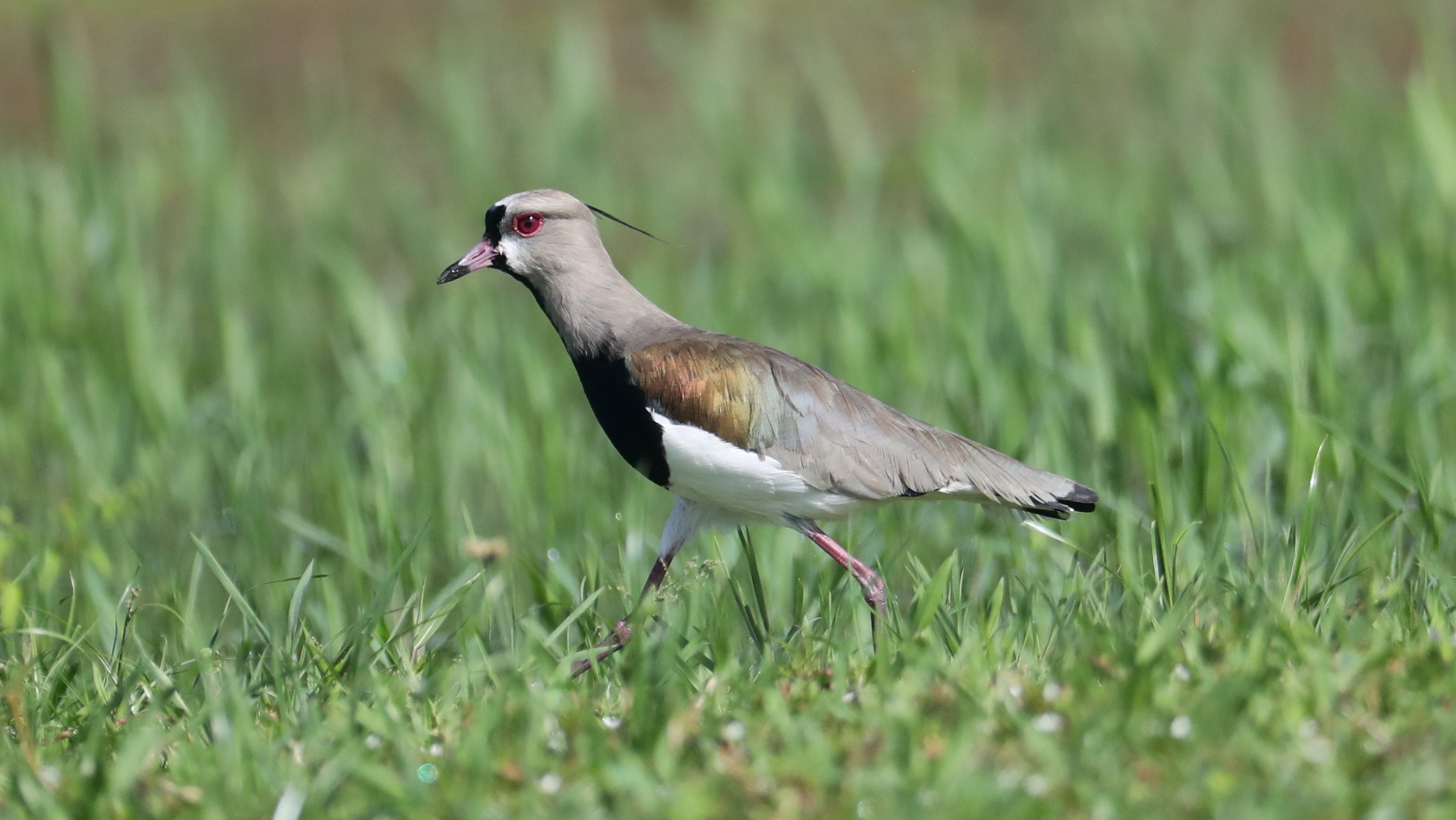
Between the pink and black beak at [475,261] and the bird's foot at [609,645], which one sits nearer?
the bird's foot at [609,645]

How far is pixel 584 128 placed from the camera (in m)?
7.45

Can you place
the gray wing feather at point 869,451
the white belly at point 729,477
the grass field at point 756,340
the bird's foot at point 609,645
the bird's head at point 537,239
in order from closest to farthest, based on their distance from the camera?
1. the grass field at point 756,340
2. the bird's foot at point 609,645
3. the white belly at point 729,477
4. the gray wing feather at point 869,451
5. the bird's head at point 537,239

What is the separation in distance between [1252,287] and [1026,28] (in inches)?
181

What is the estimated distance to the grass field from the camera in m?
2.90

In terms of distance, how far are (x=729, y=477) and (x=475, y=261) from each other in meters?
0.92

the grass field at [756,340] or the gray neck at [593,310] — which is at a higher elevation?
the gray neck at [593,310]

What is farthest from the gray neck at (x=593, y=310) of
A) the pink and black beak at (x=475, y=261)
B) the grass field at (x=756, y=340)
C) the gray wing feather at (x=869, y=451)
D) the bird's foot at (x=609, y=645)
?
the bird's foot at (x=609, y=645)

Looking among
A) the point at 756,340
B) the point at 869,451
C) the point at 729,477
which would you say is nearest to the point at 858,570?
the point at 869,451

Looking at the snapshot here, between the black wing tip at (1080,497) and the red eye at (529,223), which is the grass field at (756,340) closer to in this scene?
the black wing tip at (1080,497)

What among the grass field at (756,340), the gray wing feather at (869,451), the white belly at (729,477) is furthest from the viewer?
the gray wing feather at (869,451)

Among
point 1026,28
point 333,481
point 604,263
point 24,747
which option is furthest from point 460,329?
point 1026,28

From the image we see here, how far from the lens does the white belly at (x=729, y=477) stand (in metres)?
3.79

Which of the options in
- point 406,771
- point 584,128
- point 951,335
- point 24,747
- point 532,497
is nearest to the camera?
point 406,771

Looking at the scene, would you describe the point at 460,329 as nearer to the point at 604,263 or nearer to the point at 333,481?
the point at 333,481
